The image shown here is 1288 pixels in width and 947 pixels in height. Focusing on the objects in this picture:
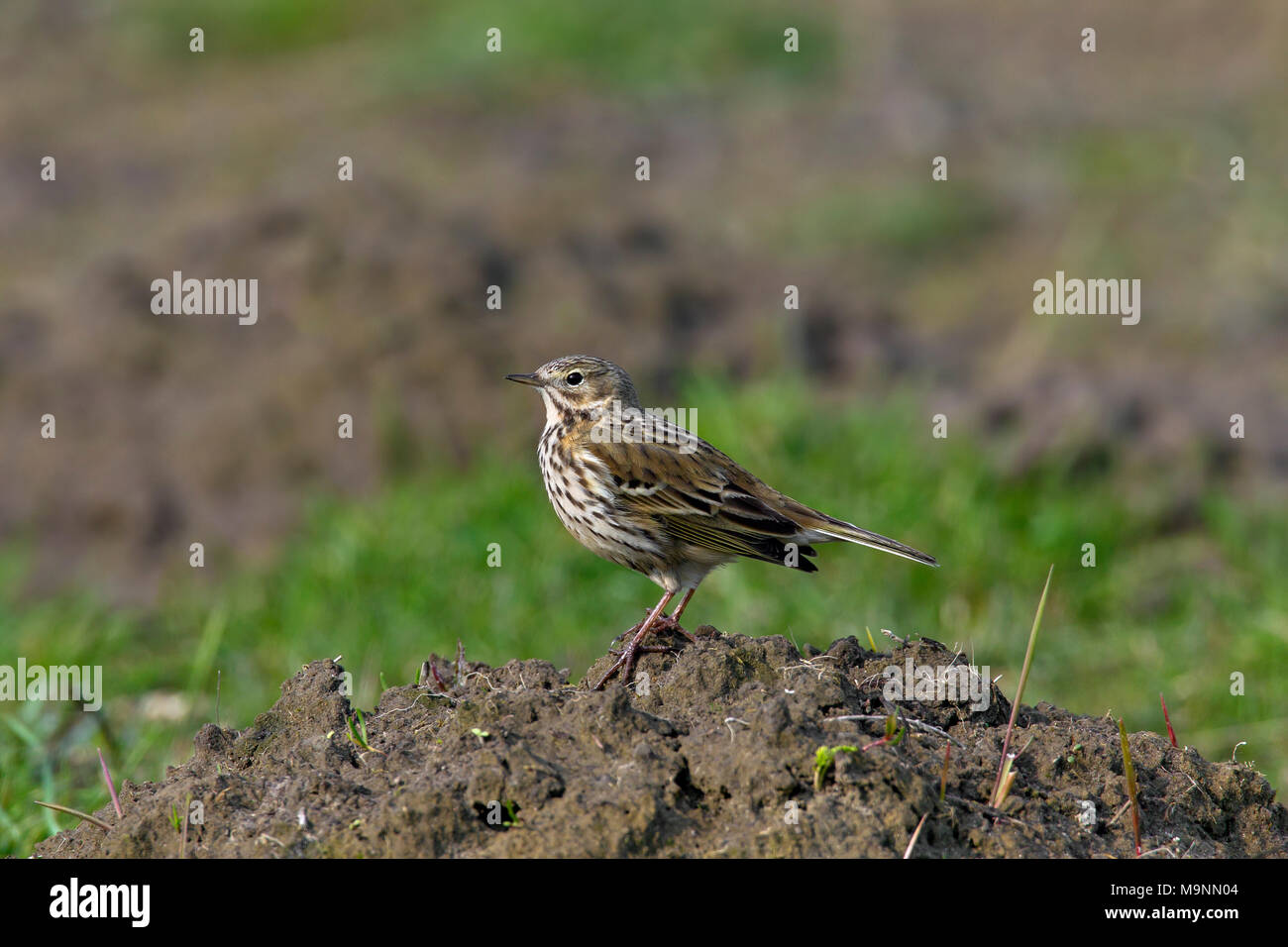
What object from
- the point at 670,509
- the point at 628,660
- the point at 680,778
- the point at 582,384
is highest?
the point at 582,384

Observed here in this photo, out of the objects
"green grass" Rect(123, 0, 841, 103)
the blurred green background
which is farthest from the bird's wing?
"green grass" Rect(123, 0, 841, 103)

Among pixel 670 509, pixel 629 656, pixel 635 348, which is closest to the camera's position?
pixel 629 656

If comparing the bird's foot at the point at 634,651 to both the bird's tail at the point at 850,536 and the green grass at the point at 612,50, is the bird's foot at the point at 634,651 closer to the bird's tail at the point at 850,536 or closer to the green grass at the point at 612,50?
the bird's tail at the point at 850,536

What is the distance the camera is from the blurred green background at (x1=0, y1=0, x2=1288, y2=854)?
29.2ft

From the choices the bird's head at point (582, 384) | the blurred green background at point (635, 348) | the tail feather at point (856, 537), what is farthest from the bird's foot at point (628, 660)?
the blurred green background at point (635, 348)

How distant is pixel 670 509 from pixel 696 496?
0.13 m

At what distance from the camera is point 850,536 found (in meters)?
5.91

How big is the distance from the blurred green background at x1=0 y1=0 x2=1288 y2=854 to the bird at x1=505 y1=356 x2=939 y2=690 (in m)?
1.91

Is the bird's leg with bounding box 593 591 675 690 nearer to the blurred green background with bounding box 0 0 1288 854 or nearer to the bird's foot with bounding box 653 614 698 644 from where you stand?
the bird's foot with bounding box 653 614 698 644

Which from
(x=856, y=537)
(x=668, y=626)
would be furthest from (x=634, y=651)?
(x=856, y=537)

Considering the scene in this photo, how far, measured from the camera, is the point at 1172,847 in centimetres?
421

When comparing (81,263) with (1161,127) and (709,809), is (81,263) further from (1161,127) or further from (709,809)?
(709,809)

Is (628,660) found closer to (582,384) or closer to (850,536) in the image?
(850,536)

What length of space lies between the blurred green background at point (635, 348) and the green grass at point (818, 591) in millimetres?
29
